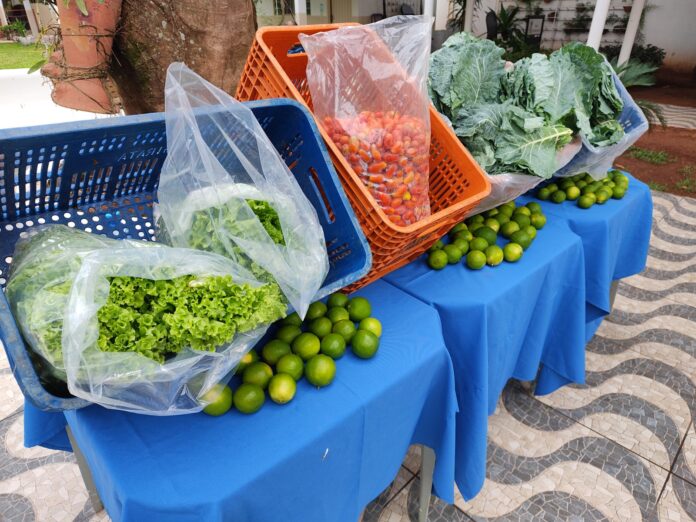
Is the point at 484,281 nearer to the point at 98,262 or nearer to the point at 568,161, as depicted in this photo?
the point at 568,161

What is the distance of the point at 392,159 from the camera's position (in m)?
1.25

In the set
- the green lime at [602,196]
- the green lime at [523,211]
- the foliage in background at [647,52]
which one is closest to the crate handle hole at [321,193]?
the green lime at [523,211]

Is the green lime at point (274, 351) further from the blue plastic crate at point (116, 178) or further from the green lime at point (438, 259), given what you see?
the green lime at point (438, 259)

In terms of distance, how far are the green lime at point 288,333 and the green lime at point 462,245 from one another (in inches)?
26.2

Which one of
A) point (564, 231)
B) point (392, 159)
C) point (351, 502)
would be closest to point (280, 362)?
point (351, 502)

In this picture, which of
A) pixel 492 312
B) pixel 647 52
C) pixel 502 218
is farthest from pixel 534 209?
pixel 647 52

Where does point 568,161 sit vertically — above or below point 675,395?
above

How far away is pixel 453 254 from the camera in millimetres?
1483

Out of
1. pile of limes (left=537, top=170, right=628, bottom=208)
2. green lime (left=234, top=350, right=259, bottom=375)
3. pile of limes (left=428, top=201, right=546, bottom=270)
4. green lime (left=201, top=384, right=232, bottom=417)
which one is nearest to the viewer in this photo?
green lime (left=201, top=384, right=232, bottom=417)

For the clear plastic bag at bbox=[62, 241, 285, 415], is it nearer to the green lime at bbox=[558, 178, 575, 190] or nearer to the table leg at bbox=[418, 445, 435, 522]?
the table leg at bbox=[418, 445, 435, 522]

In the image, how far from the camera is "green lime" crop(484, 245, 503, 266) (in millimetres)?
1487

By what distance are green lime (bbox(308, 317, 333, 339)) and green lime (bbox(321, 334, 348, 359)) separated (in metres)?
0.02

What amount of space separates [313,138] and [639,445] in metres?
1.91

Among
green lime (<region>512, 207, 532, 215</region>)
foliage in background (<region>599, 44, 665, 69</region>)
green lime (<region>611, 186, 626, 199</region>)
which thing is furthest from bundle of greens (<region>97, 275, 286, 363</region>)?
foliage in background (<region>599, 44, 665, 69</region>)
